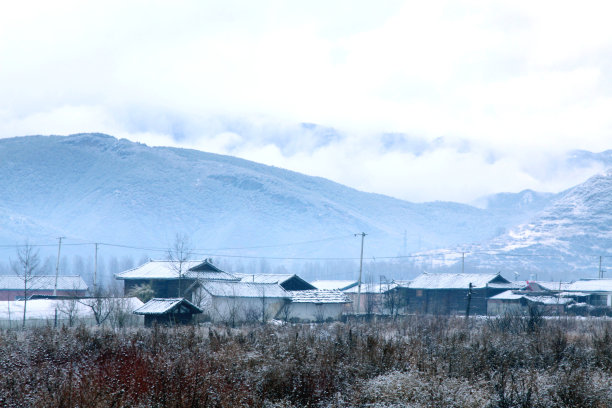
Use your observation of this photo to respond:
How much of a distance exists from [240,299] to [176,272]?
386 inches

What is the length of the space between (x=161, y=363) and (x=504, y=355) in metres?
11.7

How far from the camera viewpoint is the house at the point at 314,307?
67.1 m

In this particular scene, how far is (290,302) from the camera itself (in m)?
68.2

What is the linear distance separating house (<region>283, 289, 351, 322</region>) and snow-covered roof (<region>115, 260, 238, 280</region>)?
25.0ft

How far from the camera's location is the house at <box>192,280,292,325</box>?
60281mm

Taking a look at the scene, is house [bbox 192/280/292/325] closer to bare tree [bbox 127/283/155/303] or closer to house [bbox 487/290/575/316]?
bare tree [bbox 127/283/155/303]

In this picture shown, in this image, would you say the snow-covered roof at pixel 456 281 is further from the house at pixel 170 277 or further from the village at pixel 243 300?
the house at pixel 170 277

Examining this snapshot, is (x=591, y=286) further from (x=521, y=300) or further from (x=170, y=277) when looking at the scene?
(x=170, y=277)

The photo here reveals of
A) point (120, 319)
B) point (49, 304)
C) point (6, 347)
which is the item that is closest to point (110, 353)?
point (6, 347)

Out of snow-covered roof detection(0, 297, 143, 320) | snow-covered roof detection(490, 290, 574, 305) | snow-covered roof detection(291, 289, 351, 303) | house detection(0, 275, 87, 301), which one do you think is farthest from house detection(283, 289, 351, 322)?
house detection(0, 275, 87, 301)

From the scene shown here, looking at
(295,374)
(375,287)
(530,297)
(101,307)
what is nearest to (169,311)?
(101,307)

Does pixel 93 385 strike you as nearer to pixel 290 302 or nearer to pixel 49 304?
pixel 49 304

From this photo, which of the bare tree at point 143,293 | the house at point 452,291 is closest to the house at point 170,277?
the bare tree at point 143,293

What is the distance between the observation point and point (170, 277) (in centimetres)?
6956
